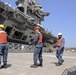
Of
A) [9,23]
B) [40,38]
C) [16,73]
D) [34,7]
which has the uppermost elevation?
[34,7]

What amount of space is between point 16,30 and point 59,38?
2460cm

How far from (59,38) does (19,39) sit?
2706 centimetres

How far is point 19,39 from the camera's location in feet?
121

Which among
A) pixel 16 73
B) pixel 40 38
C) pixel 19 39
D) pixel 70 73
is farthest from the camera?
pixel 19 39

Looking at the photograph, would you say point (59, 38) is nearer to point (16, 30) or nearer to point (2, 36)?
point (2, 36)

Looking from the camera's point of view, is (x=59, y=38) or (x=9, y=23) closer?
(x=59, y=38)

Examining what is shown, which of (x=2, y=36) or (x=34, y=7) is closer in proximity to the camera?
(x=2, y=36)

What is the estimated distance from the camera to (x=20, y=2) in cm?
4475

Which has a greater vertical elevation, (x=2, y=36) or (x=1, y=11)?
(x=1, y=11)

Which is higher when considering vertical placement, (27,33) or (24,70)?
(27,33)

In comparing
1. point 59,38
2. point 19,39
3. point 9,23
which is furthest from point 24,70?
point 19,39

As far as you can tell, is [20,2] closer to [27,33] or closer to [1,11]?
[27,33]

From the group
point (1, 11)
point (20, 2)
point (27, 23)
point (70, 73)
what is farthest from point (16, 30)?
point (70, 73)

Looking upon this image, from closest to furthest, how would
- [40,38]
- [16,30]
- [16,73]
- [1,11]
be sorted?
1. [16,73]
2. [40,38]
3. [1,11]
4. [16,30]
